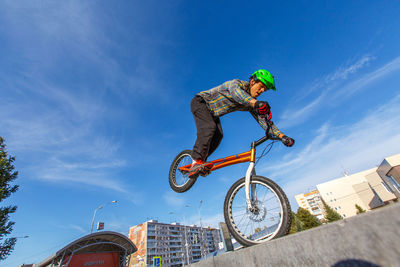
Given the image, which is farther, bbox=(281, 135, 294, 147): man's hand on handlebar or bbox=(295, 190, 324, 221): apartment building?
bbox=(295, 190, 324, 221): apartment building

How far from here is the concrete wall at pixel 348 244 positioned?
116 cm

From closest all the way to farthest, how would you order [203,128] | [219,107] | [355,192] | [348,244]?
[348,244]
[203,128]
[219,107]
[355,192]

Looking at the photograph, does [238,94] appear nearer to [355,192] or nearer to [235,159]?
[235,159]

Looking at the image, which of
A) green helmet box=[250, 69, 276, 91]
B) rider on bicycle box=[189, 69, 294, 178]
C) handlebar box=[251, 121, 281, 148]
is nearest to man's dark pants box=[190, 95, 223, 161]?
rider on bicycle box=[189, 69, 294, 178]

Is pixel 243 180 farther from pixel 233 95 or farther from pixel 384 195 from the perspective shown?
pixel 384 195

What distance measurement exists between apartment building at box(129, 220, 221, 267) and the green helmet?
63.2 meters

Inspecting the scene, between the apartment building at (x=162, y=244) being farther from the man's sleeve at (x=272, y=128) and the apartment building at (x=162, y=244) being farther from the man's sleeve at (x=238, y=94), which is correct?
the man's sleeve at (x=238, y=94)

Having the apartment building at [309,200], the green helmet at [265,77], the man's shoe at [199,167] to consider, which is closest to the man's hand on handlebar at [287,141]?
the green helmet at [265,77]

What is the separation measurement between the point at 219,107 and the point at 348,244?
2.72 metres

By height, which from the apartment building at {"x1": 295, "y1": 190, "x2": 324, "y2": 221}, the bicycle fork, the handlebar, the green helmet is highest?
the apartment building at {"x1": 295, "y1": 190, "x2": 324, "y2": 221}

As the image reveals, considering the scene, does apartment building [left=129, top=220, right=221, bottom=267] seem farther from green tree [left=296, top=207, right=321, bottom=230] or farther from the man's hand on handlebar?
the man's hand on handlebar

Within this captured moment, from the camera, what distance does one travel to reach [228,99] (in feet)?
11.1

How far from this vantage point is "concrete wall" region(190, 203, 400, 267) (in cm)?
116

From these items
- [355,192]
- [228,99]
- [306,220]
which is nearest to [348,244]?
[228,99]
